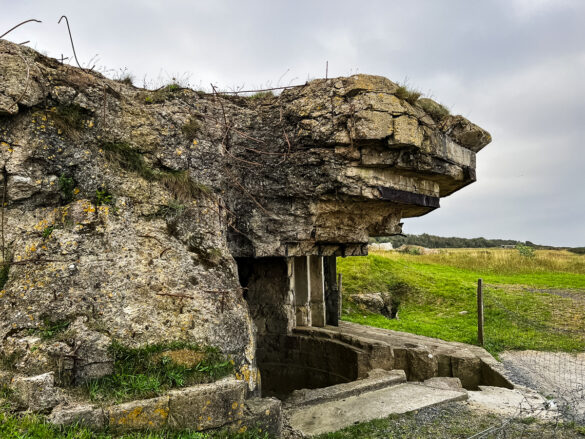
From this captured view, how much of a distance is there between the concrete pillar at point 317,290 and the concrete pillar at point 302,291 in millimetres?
467

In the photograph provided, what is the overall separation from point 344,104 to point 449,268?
18506 mm

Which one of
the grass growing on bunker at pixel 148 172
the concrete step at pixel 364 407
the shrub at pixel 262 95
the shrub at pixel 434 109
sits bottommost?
the concrete step at pixel 364 407

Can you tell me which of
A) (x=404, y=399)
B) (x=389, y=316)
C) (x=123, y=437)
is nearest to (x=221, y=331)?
(x=123, y=437)

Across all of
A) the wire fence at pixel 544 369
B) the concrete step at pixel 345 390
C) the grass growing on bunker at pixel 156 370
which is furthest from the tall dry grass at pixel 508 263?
the grass growing on bunker at pixel 156 370

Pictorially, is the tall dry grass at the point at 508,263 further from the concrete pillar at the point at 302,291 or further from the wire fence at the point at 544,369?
the concrete pillar at the point at 302,291

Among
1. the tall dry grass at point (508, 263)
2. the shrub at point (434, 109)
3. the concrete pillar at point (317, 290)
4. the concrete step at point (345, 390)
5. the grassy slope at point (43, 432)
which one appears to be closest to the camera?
the grassy slope at point (43, 432)

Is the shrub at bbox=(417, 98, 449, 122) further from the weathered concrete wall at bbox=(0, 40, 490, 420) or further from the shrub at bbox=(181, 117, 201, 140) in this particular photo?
the shrub at bbox=(181, 117, 201, 140)

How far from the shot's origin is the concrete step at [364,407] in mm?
5070

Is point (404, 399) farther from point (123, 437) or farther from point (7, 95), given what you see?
point (7, 95)

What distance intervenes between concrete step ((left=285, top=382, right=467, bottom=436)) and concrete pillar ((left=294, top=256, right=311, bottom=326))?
3690 millimetres

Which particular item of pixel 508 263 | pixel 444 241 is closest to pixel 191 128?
pixel 508 263

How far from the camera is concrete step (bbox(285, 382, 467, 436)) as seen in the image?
16.6 ft

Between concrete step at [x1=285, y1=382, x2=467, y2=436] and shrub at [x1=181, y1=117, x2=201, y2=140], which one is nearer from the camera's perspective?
concrete step at [x1=285, y1=382, x2=467, y2=436]

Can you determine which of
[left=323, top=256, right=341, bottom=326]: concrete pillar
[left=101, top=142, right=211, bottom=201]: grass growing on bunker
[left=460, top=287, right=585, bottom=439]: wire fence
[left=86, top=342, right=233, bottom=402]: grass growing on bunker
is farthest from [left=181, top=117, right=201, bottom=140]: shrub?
[left=323, top=256, right=341, bottom=326]: concrete pillar
